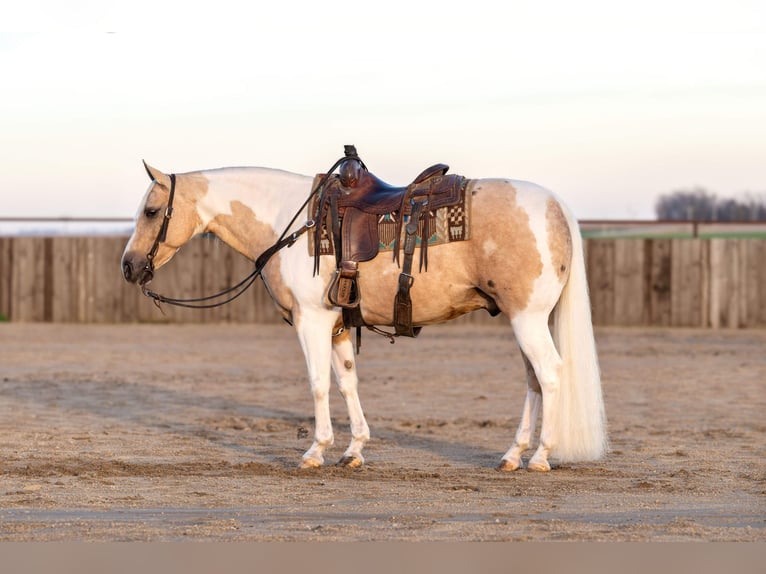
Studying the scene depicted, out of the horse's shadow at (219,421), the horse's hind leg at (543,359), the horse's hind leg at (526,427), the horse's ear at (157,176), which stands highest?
the horse's ear at (157,176)

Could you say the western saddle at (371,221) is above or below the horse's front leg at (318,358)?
above

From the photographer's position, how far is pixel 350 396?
27.8ft

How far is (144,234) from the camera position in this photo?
8523 mm

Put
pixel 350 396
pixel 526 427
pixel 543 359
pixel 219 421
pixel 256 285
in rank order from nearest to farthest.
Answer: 1. pixel 543 359
2. pixel 526 427
3. pixel 350 396
4. pixel 219 421
5. pixel 256 285

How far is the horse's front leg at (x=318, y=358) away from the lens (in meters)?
8.16

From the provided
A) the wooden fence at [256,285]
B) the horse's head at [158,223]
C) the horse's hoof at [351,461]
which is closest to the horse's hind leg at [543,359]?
the horse's hoof at [351,461]

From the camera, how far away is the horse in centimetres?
789

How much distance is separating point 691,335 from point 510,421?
11775 millimetres

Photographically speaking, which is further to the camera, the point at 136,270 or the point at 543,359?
the point at 136,270

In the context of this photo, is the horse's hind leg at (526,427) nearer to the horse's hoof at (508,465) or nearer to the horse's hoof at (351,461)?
the horse's hoof at (508,465)

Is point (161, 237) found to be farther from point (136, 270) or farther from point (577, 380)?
point (577, 380)

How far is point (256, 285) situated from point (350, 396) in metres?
15.6

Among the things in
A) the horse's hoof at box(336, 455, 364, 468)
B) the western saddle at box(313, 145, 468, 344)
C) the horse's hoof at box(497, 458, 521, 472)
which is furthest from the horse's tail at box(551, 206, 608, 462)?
the horse's hoof at box(336, 455, 364, 468)

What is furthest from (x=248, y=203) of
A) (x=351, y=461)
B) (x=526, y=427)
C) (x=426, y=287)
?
(x=526, y=427)
